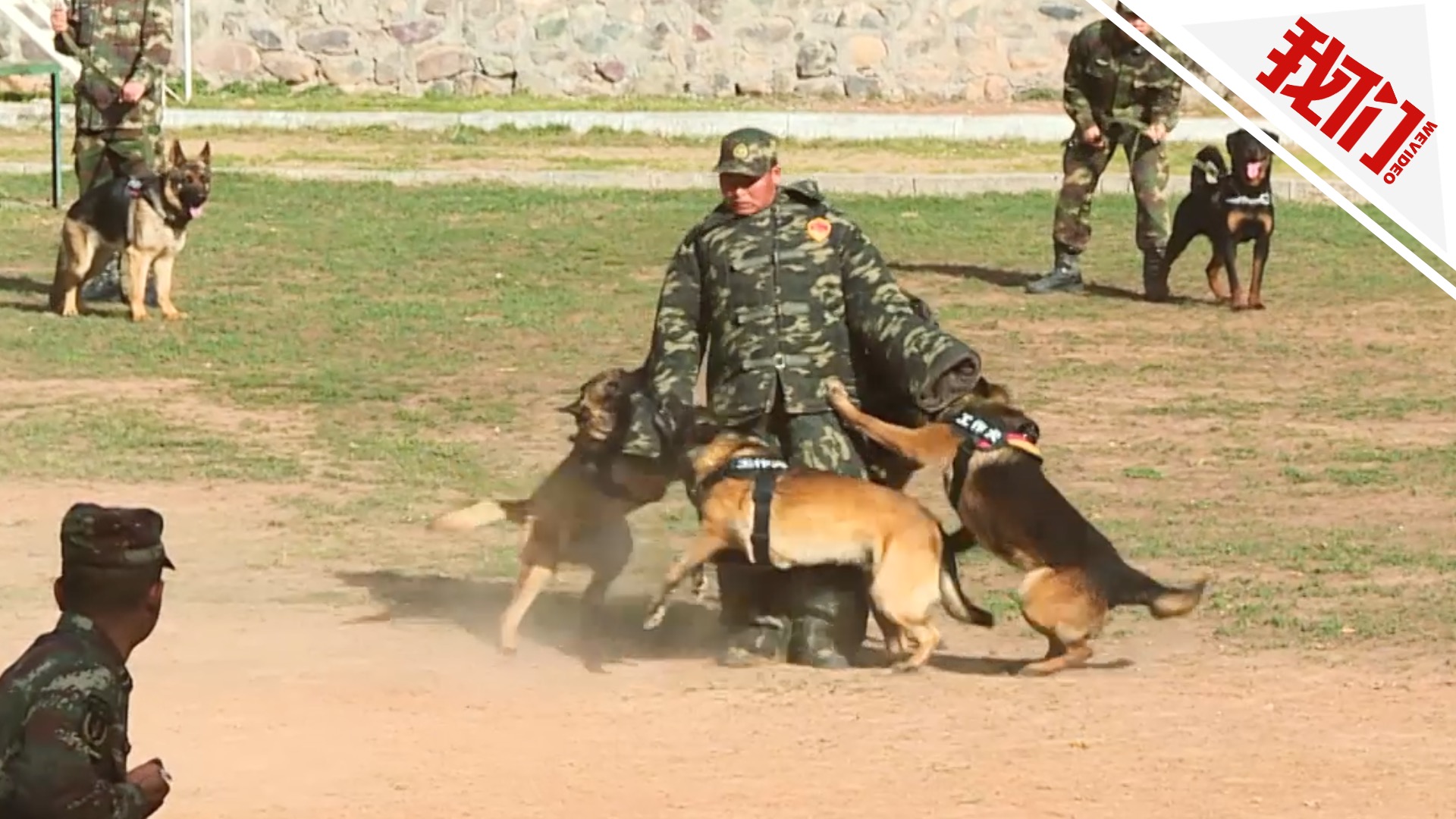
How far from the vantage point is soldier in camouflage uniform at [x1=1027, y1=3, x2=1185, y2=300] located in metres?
17.3

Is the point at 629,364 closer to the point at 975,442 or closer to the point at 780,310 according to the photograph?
the point at 780,310

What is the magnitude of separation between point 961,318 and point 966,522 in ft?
26.0

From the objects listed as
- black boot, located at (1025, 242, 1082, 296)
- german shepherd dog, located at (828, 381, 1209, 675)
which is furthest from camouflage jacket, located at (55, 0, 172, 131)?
german shepherd dog, located at (828, 381, 1209, 675)

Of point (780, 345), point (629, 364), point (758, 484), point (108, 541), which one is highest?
point (108, 541)

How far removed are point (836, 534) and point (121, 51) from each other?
384 inches

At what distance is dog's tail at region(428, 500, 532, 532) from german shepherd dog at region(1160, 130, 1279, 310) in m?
8.76

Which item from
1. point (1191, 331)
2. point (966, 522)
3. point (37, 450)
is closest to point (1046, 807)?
point (966, 522)

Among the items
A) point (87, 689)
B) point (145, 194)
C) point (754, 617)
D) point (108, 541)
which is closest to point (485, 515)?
point (754, 617)

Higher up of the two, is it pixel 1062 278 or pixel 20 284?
pixel 1062 278

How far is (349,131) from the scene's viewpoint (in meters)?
24.7

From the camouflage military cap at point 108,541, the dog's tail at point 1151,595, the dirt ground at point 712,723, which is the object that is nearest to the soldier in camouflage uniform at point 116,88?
the dirt ground at point 712,723

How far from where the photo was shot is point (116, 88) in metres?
16.6

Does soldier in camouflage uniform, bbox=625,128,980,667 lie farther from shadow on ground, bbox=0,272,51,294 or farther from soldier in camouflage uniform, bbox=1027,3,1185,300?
shadow on ground, bbox=0,272,51,294

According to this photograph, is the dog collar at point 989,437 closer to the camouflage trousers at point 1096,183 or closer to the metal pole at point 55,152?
the camouflage trousers at point 1096,183
